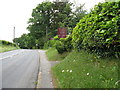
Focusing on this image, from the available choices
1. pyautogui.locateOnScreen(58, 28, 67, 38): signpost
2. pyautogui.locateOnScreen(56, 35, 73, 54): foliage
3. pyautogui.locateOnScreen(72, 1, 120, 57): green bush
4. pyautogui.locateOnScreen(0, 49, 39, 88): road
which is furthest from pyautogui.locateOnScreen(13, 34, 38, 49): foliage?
pyautogui.locateOnScreen(72, 1, 120, 57): green bush

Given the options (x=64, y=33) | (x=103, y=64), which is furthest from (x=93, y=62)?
(x=64, y=33)

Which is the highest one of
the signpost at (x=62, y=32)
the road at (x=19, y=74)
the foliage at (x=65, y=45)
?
the signpost at (x=62, y=32)

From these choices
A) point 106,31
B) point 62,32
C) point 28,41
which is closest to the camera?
point 106,31

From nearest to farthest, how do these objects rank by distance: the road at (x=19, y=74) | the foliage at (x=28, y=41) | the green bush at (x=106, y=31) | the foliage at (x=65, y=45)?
1. the green bush at (x=106, y=31)
2. the road at (x=19, y=74)
3. the foliage at (x=65, y=45)
4. the foliage at (x=28, y=41)

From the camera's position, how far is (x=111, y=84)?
3.23 m

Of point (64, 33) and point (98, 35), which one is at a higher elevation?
point (64, 33)

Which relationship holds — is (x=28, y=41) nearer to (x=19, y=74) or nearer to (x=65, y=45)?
(x=65, y=45)

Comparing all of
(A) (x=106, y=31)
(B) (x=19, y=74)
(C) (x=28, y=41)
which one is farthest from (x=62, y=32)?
(C) (x=28, y=41)

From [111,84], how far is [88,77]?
32.6 inches

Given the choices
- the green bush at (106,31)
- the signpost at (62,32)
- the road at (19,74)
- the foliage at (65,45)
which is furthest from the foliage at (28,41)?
the green bush at (106,31)

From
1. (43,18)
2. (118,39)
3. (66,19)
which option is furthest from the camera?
(66,19)

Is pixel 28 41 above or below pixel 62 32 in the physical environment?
above

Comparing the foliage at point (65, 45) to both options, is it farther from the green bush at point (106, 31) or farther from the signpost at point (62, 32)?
the green bush at point (106, 31)

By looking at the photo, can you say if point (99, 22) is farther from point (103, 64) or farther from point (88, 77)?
point (88, 77)
